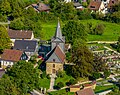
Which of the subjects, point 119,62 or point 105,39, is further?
point 105,39

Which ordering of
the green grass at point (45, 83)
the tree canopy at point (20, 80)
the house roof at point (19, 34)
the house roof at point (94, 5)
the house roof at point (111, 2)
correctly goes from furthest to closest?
the house roof at point (111, 2)
the house roof at point (94, 5)
the house roof at point (19, 34)
the green grass at point (45, 83)
the tree canopy at point (20, 80)

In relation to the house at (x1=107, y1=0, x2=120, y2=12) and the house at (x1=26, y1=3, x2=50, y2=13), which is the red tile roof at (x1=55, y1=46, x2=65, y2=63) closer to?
the house at (x1=26, y1=3, x2=50, y2=13)

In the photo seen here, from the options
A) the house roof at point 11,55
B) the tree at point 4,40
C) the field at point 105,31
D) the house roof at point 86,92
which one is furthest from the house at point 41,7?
the house roof at point 86,92

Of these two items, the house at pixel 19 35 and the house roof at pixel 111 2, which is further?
the house roof at pixel 111 2

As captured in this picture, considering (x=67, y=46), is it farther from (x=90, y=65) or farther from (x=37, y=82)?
(x=37, y=82)

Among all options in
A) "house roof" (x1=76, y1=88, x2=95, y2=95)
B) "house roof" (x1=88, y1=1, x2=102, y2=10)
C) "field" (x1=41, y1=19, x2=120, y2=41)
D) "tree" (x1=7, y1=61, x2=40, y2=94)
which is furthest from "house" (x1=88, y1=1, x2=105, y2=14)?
"house roof" (x1=76, y1=88, x2=95, y2=95)

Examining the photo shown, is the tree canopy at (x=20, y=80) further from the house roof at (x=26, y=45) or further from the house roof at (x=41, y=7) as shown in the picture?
the house roof at (x=41, y=7)

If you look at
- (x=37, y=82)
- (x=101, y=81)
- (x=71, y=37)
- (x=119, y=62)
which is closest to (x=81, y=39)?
(x=71, y=37)
